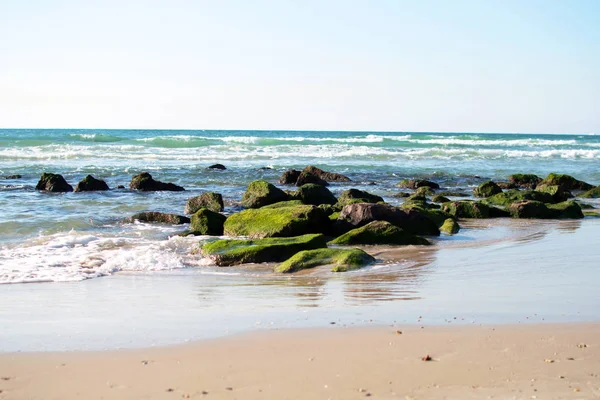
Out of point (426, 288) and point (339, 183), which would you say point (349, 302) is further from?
point (339, 183)

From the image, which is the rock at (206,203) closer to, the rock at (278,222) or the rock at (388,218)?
the rock at (278,222)

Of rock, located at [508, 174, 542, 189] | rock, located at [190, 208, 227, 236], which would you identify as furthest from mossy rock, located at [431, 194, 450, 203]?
rock, located at [190, 208, 227, 236]

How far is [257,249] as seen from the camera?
9352 millimetres

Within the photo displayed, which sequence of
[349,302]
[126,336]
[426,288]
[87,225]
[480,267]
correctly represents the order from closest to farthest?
1. [126,336]
2. [349,302]
3. [426,288]
4. [480,267]
5. [87,225]

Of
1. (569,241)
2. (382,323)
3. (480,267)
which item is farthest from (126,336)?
(569,241)

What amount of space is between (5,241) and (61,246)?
3.80 feet

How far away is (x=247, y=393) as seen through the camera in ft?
13.3

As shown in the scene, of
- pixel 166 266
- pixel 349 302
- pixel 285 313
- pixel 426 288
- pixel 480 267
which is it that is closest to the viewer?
pixel 285 313

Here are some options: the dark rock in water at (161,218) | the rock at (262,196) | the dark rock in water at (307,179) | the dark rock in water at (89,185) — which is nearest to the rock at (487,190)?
the dark rock in water at (307,179)

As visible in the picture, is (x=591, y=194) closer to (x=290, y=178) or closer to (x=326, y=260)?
(x=290, y=178)

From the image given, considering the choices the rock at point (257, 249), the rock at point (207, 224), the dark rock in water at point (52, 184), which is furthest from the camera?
the dark rock in water at point (52, 184)

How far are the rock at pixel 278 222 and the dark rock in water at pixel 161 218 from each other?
176cm

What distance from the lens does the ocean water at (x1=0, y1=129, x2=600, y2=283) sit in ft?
31.1

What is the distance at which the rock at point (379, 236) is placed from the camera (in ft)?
35.2
